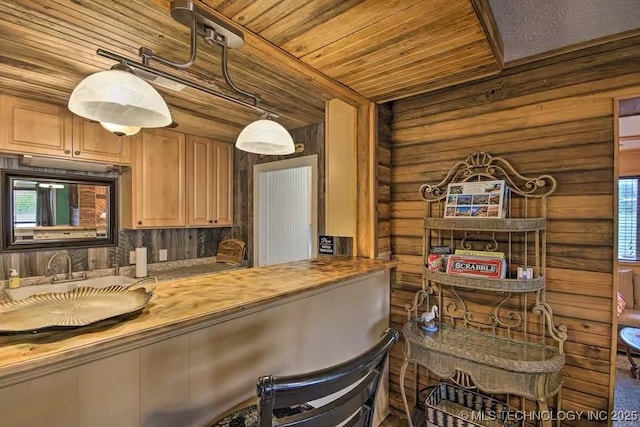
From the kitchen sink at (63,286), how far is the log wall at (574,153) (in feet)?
8.63

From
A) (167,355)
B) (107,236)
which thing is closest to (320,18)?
(167,355)

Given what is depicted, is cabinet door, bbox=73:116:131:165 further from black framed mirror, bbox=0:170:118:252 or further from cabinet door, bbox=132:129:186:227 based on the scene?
black framed mirror, bbox=0:170:118:252

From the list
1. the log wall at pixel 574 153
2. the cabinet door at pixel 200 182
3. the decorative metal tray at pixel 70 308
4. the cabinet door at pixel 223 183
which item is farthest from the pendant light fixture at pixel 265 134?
the cabinet door at pixel 223 183

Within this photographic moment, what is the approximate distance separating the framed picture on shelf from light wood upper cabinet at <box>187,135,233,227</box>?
241cm

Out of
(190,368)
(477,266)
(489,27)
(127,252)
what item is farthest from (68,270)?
(489,27)

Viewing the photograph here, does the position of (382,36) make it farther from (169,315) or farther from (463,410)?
(463,410)

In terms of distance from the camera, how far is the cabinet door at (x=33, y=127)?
85.0 inches

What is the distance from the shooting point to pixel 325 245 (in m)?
2.46

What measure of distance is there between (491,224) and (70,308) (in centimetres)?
192

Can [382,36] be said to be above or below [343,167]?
above

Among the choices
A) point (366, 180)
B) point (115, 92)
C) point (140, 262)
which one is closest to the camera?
point (115, 92)

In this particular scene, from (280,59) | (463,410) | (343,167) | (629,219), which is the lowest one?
(463,410)

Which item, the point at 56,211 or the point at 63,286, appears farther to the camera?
the point at 56,211

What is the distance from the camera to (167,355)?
1.01m
